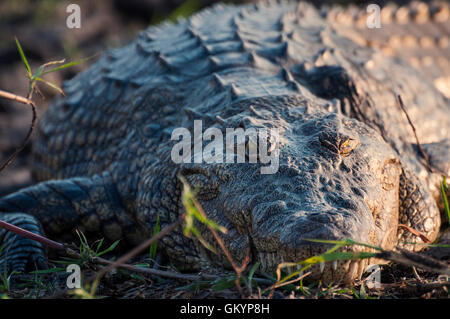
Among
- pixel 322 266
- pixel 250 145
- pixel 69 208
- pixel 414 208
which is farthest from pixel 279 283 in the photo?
pixel 69 208

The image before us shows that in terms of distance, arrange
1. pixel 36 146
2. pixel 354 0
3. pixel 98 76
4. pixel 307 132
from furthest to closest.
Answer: pixel 354 0
pixel 36 146
pixel 98 76
pixel 307 132

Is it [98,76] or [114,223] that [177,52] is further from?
[114,223]

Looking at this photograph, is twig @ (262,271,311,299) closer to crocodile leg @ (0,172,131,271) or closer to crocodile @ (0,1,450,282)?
crocodile @ (0,1,450,282)

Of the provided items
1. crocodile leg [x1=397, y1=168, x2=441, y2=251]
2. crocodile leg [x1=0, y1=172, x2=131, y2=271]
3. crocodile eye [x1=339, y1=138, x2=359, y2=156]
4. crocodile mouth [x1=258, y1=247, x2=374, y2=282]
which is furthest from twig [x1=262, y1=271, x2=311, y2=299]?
crocodile leg [x1=0, y1=172, x2=131, y2=271]

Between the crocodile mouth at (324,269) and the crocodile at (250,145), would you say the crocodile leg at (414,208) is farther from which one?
the crocodile mouth at (324,269)

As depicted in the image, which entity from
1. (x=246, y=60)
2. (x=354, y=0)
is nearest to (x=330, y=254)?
(x=246, y=60)

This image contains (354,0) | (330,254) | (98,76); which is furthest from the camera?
(354,0)

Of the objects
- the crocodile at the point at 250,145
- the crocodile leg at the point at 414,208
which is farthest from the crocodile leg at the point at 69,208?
the crocodile leg at the point at 414,208

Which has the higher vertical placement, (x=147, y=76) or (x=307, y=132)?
(x=147, y=76)
